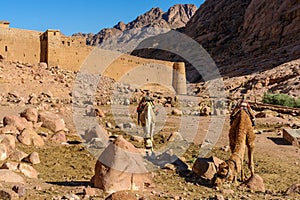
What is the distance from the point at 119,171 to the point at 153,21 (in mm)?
109829

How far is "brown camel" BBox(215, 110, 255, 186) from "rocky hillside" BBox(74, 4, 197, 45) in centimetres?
10116

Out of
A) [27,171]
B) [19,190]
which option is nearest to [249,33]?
[27,171]

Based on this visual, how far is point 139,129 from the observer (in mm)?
12188

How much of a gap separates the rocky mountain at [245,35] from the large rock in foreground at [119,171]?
97.9 ft

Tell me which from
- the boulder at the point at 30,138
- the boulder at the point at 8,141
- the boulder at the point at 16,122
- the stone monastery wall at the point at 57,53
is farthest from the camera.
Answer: the stone monastery wall at the point at 57,53

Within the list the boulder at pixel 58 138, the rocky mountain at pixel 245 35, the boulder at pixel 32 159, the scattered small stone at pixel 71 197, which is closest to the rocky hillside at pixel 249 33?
the rocky mountain at pixel 245 35

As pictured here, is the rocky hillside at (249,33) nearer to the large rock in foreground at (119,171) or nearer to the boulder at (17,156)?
the boulder at (17,156)

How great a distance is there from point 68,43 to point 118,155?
1994 centimetres

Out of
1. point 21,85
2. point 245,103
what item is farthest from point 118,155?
point 21,85

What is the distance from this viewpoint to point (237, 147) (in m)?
6.52

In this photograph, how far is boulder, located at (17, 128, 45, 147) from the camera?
8127 mm

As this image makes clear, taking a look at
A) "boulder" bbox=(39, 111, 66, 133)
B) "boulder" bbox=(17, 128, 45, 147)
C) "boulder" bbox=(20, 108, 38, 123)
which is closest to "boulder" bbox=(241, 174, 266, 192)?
"boulder" bbox=(17, 128, 45, 147)

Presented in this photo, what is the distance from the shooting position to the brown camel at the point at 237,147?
612 cm

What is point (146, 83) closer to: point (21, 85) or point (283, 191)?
point (21, 85)
